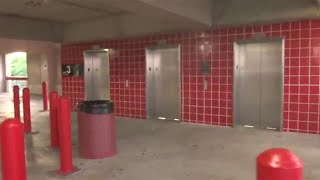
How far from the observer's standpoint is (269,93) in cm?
631

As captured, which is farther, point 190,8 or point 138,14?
point 138,14

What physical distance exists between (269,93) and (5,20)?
6510 mm

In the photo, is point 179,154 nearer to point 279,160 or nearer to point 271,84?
point 271,84

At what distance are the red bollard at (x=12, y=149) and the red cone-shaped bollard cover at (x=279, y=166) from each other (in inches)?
80.1

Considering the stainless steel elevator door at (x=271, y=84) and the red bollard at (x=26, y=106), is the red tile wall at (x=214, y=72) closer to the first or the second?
the stainless steel elevator door at (x=271, y=84)

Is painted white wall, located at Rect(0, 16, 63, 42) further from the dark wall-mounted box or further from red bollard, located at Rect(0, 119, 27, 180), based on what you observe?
red bollard, located at Rect(0, 119, 27, 180)

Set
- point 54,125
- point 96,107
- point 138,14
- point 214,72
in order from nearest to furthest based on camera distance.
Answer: point 96,107 < point 54,125 < point 138,14 < point 214,72

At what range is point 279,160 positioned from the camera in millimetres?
1466

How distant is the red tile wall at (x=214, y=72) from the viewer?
226 inches

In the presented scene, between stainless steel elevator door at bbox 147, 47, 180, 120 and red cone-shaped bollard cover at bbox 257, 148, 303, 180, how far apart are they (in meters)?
5.78

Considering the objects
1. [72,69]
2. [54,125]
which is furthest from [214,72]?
[72,69]

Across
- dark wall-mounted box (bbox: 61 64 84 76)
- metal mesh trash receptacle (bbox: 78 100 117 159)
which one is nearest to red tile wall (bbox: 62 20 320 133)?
dark wall-mounted box (bbox: 61 64 84 76)

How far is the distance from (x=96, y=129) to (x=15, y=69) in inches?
666

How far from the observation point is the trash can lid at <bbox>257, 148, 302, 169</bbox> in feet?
4.69
